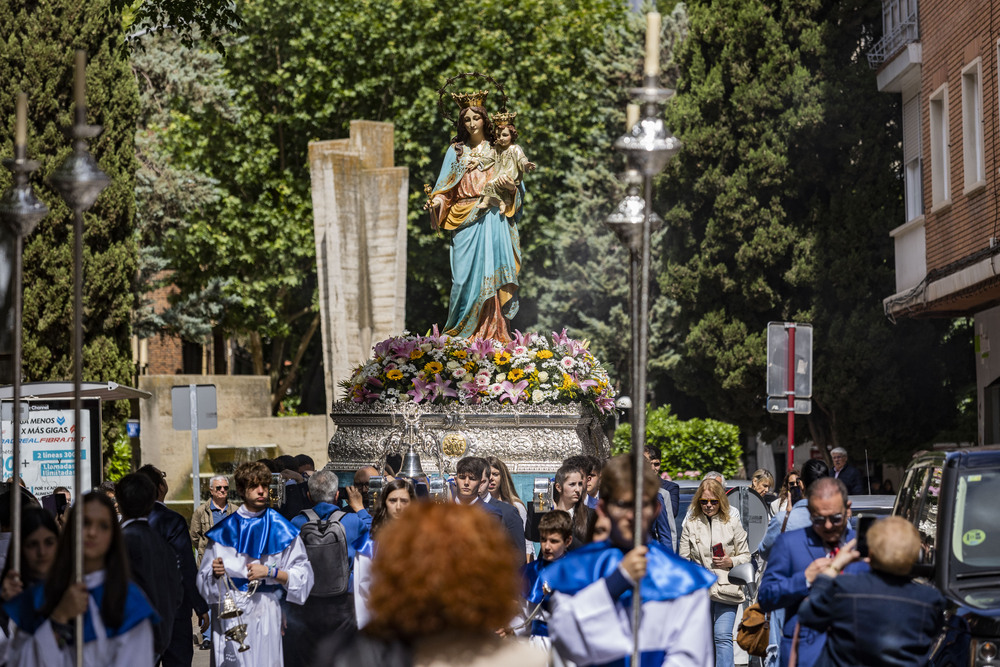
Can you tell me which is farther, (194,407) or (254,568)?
(194,407)

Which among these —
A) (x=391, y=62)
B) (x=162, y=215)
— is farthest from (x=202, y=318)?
(x=391, y=62)

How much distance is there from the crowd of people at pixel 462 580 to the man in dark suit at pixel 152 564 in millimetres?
12

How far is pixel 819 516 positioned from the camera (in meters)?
6.91

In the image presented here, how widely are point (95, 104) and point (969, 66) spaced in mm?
14254

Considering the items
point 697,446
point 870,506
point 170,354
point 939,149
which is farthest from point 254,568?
point 170,354

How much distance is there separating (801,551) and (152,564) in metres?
3.10

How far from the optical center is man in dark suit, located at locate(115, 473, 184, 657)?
7297mm

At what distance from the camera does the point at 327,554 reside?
9.54 metres

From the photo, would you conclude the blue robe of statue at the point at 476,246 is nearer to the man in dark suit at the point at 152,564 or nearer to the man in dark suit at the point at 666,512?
the man in dark suit at the point at 666,512

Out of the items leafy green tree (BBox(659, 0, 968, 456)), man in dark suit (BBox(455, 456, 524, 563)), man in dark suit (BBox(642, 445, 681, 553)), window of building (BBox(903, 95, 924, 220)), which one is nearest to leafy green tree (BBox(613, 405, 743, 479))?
leafy green tree (BBox(659, 0, 968, 456))

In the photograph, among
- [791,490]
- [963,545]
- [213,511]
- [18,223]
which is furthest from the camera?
[213,511]

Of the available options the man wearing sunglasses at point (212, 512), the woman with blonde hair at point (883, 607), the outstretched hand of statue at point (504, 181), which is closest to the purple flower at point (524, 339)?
the outstretched hand of statue at point (504, 181)

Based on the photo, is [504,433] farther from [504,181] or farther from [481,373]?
[504,181]

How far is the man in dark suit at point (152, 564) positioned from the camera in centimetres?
730
